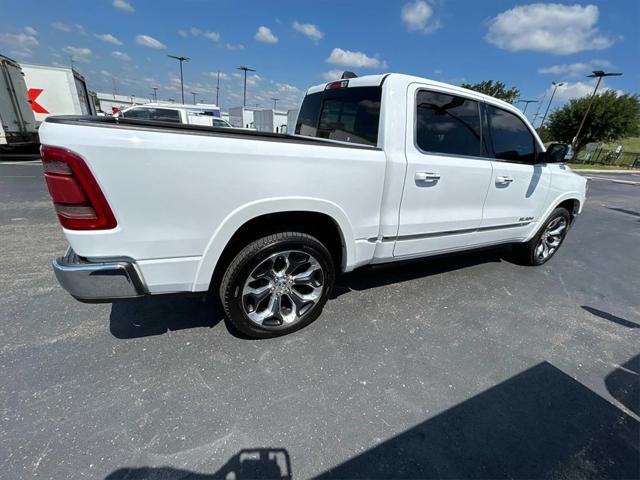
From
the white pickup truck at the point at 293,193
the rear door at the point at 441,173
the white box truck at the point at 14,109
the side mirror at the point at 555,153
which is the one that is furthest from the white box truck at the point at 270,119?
the rear door at the point at 441,173

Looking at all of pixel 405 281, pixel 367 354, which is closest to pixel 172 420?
pixel 367 354

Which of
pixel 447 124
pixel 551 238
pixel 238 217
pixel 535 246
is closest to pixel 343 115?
pixel 447 124

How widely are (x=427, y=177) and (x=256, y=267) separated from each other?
5.08ft

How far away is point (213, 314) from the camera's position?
2654 millimetres

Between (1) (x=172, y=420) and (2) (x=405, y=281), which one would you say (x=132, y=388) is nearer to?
(1) (x=172, y=420)

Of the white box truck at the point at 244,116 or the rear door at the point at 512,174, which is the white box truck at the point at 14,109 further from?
the white box truck at the point at 244,116

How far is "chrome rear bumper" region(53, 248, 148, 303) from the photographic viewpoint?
1641 mm

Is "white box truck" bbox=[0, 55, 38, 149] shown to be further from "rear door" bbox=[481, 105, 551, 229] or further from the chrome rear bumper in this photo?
"rear door" bbox=[481, 105, 551, 229]

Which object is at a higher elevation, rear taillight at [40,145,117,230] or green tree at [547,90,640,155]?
green tree at [547,90,640,155]

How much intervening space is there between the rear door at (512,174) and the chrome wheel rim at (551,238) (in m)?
0.73

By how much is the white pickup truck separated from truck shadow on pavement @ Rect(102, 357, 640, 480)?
3.39ft

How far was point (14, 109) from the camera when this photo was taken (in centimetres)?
963

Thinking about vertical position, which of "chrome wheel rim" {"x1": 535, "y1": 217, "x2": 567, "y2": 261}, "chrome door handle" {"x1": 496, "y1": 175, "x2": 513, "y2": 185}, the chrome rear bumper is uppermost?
"chrome door handle" {"x1": 496, "y1": 175, "x2": 513, "y2": 185}

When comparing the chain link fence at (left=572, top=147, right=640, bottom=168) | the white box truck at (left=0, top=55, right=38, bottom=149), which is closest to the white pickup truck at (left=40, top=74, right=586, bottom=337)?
the white box truck at (left=0, top=55, right=38, bottom=149)
